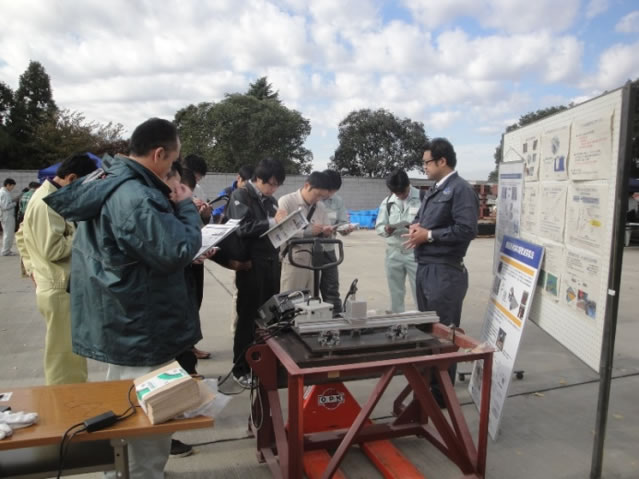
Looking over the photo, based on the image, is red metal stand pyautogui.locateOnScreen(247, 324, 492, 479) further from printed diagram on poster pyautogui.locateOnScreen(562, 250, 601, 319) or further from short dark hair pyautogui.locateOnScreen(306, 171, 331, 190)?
short dark hair pyautogui.locateOnScreen(306, 171, 331, 190)

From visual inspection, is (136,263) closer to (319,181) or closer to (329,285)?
(319,181)

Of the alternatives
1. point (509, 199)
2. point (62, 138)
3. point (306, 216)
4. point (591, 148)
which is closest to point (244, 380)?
point (306, 216)

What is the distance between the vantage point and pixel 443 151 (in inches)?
132

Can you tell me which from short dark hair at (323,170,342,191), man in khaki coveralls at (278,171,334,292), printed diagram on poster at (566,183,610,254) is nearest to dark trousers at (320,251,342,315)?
man in khaki coveralls at (278,171,334,292)

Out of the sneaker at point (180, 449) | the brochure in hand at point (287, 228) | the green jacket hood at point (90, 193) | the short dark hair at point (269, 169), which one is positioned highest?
the short dark hair at point (269, 169)

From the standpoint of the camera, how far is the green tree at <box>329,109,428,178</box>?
3466cm

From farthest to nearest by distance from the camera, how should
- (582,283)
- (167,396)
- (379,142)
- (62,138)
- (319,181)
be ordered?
(379,142), (62,138), (319,181), (582,283), (167,396)

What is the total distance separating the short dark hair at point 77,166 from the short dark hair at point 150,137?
119 cm

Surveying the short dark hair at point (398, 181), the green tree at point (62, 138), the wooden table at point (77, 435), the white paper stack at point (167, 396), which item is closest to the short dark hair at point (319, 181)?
the short dark hair at point (398, 181)

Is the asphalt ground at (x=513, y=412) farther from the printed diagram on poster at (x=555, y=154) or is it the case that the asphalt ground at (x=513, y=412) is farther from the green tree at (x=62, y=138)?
the green tree at (x=62, y=138)

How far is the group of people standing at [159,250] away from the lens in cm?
194

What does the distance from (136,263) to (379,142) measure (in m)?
34.1

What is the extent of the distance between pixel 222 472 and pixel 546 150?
8.67 feet

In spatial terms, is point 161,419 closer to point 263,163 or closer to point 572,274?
point 572,274
